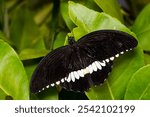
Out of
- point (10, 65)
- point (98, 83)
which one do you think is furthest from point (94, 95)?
point (10, 65)

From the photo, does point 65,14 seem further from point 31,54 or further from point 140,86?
point 140,86

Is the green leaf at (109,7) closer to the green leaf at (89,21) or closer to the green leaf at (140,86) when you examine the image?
the green leaf at (89,21)

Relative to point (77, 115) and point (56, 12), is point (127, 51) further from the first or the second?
point (56, 12)

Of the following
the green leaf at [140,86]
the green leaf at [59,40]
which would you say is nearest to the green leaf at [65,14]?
the green leaf at [59,40]

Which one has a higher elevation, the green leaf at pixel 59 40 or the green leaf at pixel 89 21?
the green leaf at pixel 89 21

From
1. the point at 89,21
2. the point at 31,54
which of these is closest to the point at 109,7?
the point at 89,21

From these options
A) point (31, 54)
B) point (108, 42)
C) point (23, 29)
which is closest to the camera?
point (108, 42)
